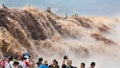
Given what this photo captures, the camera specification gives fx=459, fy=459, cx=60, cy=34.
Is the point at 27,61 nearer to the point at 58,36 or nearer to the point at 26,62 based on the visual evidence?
the point at 26,62

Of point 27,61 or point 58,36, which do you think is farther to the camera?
point 58,36

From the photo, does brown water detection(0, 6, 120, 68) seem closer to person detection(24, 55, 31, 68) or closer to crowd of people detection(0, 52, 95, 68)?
person detection(24, 55, 31, 68)

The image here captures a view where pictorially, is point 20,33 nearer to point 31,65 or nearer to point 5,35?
point 5,35

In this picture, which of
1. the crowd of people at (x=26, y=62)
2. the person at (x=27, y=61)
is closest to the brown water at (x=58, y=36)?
the person at (x=27, y=61)

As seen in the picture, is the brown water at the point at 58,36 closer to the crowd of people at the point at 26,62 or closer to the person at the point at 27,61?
the person at the point at 27,61

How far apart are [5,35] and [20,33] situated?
12.3ft

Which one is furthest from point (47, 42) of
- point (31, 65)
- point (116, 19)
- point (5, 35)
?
point (116, 19)

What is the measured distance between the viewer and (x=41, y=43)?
41531 millimetres

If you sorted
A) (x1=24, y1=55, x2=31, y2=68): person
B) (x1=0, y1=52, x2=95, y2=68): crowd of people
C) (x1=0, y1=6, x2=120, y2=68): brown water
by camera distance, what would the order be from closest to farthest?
(x1=0, y1=52, x2=95, y2=68): crowd of people < (x1=24, y1=55, x2=31, y2=68): person < (x1=0, y1=6, x2=120, y2=68): brown water

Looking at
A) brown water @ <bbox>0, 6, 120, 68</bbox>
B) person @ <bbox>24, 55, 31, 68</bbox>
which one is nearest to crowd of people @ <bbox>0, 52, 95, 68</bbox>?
person @ <bbox>24, 55, 31, 68</bbox>

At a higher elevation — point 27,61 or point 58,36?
point 27,61

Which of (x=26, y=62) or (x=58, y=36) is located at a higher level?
(x=26, y=62)

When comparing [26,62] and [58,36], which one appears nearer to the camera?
[26,62]

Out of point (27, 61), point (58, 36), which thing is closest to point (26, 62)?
point (27, 61)
